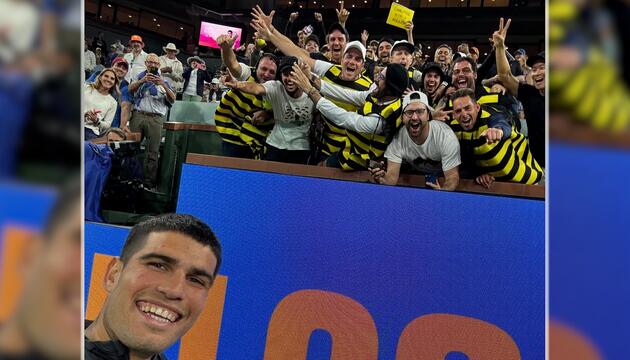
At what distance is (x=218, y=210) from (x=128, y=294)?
45cm

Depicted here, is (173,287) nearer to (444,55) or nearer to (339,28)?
(339,28)

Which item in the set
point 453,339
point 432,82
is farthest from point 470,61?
point 453,339

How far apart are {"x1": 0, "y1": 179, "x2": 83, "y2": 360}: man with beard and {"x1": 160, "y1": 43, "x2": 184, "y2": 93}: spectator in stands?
3020mm

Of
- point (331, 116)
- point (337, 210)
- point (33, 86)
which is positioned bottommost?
point (337, 210)

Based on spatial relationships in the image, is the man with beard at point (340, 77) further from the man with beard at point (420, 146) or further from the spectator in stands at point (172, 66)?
the spectator in stands at point (172, 66)

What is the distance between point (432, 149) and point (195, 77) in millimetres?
2239

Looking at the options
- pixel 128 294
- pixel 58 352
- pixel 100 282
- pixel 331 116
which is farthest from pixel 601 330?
pixel 331 116

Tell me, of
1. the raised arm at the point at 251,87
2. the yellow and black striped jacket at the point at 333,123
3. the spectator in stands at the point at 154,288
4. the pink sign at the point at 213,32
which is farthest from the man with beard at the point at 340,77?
the spectator in stands at the point at 154,288

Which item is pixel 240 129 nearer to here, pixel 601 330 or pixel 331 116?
pixel 331 116

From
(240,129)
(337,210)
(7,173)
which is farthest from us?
(240,129)

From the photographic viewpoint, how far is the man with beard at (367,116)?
209 centimetres

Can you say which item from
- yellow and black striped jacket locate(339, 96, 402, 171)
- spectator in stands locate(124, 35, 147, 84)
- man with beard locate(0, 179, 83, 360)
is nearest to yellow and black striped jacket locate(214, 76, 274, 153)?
yellow and black striped jacket locate(339, 96, 402, 171)

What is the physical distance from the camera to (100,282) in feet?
5.61

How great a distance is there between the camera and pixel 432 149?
78.9 inches
